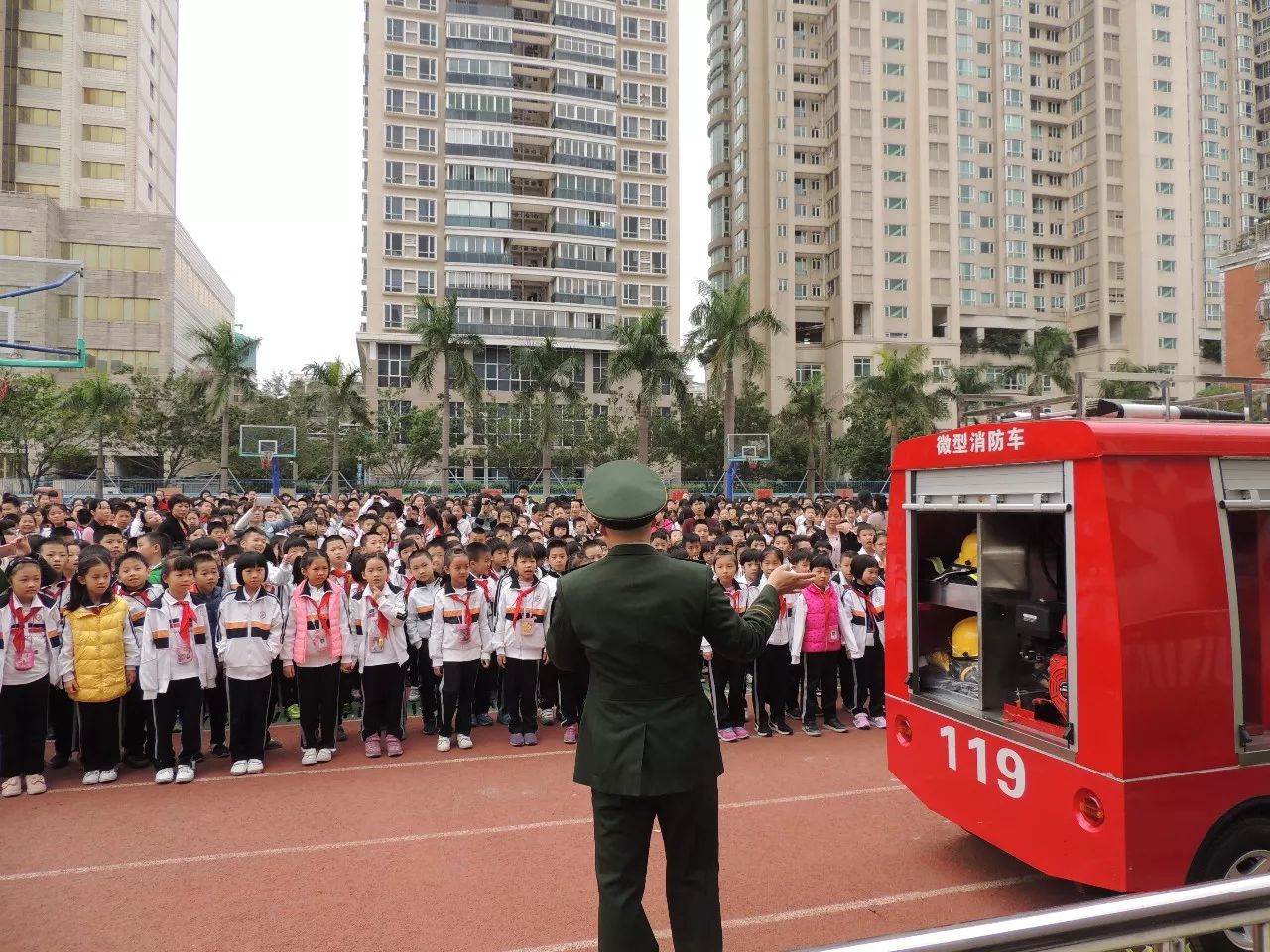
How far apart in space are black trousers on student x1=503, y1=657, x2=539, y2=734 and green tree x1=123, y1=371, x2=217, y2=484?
34.0 meters

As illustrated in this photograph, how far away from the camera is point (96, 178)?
4703 centimetres

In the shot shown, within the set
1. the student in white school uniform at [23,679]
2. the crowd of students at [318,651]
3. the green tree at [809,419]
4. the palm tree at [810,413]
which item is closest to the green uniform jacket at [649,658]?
the crowd of students at [318,651]

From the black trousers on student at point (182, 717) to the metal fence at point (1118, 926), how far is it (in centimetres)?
617

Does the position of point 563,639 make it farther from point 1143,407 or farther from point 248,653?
point 248,653

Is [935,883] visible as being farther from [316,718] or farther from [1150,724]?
[316,718]

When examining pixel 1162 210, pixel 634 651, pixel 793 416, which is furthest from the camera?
pixel 1162 210

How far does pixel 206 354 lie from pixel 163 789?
96.5 feet

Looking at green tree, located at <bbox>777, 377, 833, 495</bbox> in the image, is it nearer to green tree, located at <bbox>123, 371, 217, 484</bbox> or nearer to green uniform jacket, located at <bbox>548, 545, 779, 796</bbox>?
green tree, located at <bbox>123, 371, 217, 484</bbox>

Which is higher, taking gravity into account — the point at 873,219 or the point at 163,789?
the point at 873,219

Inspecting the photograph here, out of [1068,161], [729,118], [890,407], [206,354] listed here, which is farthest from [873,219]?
[206,354]

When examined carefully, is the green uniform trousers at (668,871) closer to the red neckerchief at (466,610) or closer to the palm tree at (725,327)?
the red neckerchief at (466,610)

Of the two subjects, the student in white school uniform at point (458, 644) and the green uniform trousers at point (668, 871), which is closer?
the green uniform trousers at point (668, 871)

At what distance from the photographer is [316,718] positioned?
266 inches

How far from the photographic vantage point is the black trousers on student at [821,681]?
7.40 meters
